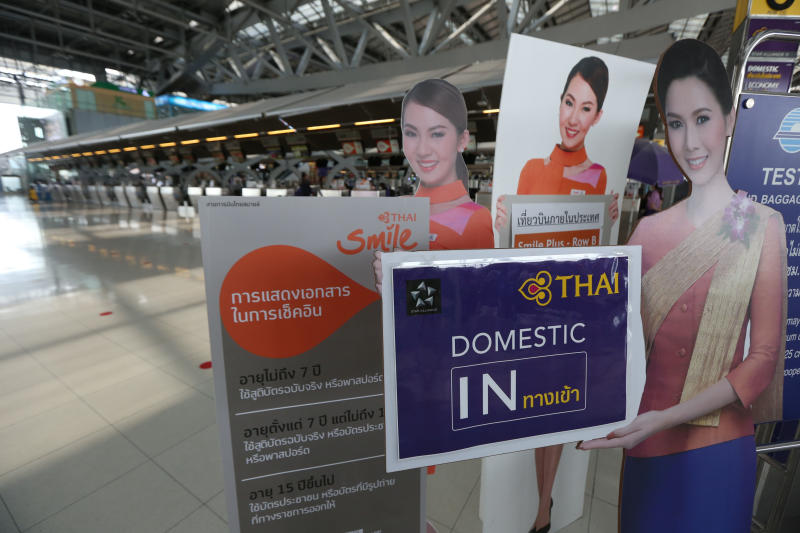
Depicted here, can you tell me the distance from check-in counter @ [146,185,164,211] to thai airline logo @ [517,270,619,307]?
15.7m

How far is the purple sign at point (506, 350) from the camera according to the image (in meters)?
0.76

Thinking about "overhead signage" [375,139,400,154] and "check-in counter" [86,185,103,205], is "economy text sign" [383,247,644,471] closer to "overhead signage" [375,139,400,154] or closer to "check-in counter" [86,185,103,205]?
"overhead signage" [375,139,400,154]

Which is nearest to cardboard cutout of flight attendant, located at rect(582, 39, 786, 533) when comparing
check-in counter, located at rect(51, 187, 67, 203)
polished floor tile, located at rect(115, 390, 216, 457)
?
polished floor tile, located at rect(115, 390, 216, 457)

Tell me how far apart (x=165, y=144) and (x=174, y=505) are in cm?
1427

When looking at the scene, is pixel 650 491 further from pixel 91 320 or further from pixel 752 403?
pixel 91 320

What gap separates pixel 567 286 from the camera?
833 millimetres

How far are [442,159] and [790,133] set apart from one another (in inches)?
43.9

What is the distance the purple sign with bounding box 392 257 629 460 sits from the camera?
0.76 meters

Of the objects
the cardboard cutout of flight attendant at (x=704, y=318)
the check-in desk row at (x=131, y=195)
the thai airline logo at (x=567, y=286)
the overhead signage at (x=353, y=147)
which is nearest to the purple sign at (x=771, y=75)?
the cardboard cutout of flight attendant at (x=704, y=318)

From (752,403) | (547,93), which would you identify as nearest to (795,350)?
(752,403)

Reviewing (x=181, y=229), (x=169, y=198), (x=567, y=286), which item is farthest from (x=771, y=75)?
(x=169, y=198)

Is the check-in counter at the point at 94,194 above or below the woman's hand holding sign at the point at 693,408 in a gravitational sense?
above

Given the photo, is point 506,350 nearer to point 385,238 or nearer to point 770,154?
point 385,238

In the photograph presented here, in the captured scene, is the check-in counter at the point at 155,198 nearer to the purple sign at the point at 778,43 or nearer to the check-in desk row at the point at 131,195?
the check-in desk row at the point at 131,195
